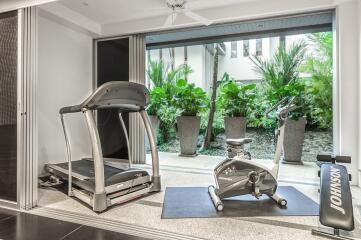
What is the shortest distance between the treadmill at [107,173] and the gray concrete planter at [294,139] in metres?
2.88

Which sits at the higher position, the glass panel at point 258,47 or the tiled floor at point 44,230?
the glass panel at point 258,47

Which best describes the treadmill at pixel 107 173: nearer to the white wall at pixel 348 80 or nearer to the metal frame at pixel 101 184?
the metal frame at pixel 101 184

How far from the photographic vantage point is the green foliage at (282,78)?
4496 millimetres

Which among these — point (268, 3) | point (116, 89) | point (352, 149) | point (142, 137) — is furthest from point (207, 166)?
point (268, 3)

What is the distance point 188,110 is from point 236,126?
1.14 metres

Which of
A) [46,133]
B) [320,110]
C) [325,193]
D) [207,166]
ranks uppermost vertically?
[320,110]

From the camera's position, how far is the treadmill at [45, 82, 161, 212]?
2.43 meters

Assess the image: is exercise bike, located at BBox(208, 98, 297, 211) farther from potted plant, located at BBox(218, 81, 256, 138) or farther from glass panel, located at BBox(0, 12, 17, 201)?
potted plant, located at BBox(218, 81, 256, 138)

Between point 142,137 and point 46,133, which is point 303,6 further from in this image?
point 46,133

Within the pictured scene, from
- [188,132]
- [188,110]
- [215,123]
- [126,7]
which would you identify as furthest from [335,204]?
[126,7]

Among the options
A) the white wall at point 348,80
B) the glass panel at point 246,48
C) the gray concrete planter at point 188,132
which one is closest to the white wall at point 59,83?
the gray concrete planter at point 188,132

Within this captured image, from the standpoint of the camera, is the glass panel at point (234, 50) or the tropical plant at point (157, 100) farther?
the glass panel at point (234, 50)

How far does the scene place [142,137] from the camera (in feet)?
15.7

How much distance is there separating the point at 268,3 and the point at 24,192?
13.7 ft
